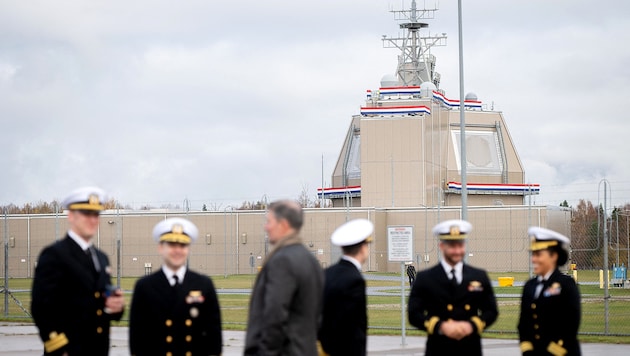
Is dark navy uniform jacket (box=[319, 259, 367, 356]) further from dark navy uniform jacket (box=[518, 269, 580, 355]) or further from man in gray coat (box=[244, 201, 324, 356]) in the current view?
dark navy uniform jacket (box=[518, 269, 580, 355])

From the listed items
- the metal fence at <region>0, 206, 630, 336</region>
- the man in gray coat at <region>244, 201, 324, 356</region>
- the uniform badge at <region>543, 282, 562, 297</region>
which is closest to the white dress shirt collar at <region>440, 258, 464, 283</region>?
the uniform badge at <region>543, 282, 562, 297</region>

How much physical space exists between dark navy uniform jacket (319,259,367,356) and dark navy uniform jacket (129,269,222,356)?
1.05 m

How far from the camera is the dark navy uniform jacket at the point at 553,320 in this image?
9867mm

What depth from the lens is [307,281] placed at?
8.35 m

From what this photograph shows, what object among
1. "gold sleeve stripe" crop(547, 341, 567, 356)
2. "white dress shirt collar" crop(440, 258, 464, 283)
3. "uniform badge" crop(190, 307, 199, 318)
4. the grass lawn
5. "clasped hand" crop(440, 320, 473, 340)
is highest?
"white dress shirt collar" crop(440, 258, 464, 283)

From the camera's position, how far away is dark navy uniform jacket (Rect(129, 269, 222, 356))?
903cm

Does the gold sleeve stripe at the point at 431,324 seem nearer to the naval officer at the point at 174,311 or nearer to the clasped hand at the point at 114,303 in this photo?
the naval officer at the point at 174,311

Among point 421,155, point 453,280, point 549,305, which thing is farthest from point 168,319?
point 421,155

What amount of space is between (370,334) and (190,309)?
17.0 meters

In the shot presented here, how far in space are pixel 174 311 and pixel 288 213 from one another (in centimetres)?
140

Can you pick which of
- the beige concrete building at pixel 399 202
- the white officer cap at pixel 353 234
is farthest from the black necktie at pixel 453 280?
the beige concrete building at pixel 399 202

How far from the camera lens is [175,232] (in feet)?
30.2

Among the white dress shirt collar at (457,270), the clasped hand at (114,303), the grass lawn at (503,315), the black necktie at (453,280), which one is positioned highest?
the white dress shirt collar at (457,270)

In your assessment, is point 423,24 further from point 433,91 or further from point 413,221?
point 413,221
